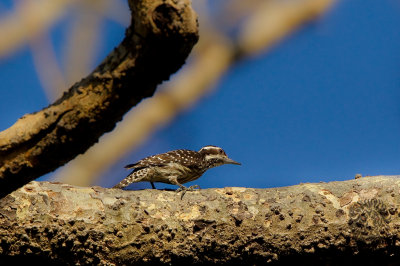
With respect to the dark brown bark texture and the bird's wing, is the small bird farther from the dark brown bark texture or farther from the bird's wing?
the dark brown bark texture

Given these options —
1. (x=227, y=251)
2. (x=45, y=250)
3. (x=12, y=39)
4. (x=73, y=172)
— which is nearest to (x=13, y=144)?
(x=45, y=250)

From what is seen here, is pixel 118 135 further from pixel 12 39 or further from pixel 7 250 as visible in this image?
pixel 7 250

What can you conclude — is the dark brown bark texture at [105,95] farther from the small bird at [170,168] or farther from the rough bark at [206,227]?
the small bird at [170,168]

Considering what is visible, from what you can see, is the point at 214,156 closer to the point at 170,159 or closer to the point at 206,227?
the point at 170,159

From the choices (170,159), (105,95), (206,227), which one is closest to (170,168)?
(170,159)

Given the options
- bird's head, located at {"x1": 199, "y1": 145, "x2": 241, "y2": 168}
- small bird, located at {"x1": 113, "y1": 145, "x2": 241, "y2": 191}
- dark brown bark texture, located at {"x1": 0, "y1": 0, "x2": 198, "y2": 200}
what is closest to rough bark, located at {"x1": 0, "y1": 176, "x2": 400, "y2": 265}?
dark brown bark texture, located at {"x1": 0, "y1": 0, "x2": 198, "y2": 200}

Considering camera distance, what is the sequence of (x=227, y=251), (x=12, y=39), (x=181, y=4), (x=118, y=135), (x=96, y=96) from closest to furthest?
(x=181, y=4)
(x=96, y=96)
(x=227, y=251)
(x=12, y=39)
(x=118, y=135)
